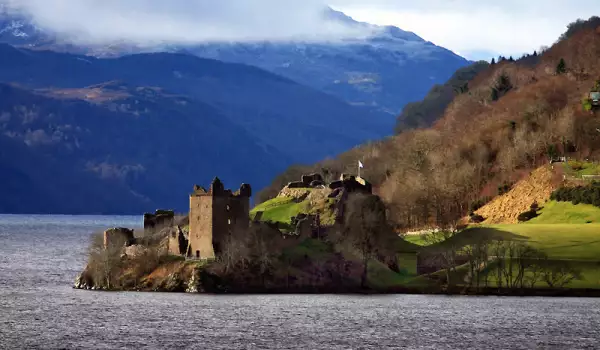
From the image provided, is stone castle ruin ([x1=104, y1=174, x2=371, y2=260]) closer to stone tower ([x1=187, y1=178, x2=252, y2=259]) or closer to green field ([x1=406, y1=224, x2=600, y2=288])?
stone tower ([x1=187, y1=178, x2=252, y2=259])

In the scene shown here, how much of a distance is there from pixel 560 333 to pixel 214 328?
1090 inches

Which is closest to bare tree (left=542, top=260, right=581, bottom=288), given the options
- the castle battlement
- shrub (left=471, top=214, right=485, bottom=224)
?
the castle battlement

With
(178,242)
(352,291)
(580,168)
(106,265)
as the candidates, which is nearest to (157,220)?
(178,242)

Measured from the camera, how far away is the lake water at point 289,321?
101250mm

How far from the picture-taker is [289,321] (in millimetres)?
115250

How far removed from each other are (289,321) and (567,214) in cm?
7359

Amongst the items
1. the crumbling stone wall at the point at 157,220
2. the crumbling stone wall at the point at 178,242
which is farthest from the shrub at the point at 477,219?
the crumbling stone wall at the point at 178,242

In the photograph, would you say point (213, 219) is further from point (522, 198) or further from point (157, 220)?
point (522, 198)

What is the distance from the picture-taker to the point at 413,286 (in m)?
149

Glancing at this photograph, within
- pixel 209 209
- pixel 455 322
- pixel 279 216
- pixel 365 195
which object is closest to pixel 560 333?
pixel 455 322

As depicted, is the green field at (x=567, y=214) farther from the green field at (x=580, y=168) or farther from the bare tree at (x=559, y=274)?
the bare tree at (x=559, y=274)

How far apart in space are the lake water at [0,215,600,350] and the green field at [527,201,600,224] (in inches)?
1390

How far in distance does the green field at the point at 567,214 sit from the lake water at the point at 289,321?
3529 centimetres

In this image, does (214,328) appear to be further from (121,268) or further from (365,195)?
(365,195)
